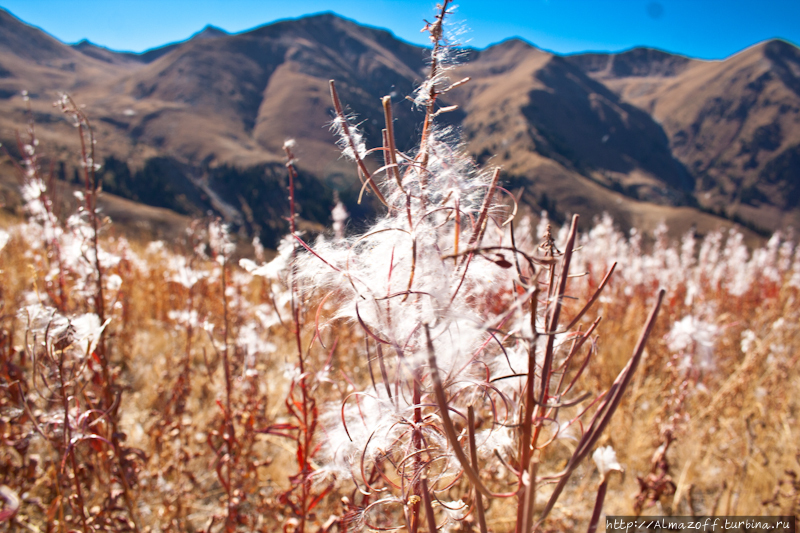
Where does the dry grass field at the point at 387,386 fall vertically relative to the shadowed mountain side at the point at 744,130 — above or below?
below

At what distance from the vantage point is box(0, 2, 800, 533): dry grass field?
2.30 ft

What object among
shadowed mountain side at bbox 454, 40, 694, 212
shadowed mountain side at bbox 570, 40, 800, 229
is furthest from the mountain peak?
shadowed mountain side at bbox 570, 40, 800, 229

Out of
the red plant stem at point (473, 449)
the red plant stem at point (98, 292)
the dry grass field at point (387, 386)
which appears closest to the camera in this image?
the red plant stem at point (473, 449)

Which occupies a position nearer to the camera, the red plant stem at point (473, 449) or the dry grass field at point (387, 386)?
the red plant stem at point (473, 449)

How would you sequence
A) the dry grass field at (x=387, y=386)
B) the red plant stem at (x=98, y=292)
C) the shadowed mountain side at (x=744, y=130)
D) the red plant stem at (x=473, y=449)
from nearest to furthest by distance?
the red plant stem at (x=473, y=449) → the dry grass field at (x=387, y=386) → the red plant stem at (x=98, y=292) → the shadowed mountain side at (x=744, y=130)

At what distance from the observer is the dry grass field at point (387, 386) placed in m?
0.70

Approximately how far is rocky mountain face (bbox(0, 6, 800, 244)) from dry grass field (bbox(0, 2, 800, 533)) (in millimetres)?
44249

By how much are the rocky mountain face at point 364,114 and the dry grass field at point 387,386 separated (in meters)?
44.2

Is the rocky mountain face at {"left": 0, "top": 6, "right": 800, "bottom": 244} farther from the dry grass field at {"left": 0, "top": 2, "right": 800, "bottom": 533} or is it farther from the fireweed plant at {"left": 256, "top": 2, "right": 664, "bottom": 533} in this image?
the fireweed plant at {"left": 256, "top": 2, "right": 664, "bottom": 533}

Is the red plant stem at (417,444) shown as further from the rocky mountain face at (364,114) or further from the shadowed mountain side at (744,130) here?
the shadowed mountain side at (744,130)

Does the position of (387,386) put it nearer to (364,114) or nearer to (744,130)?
(364,114)

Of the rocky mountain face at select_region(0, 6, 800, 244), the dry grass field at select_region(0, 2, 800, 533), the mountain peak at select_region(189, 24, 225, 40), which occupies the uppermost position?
the mountain peak at select_region(189, 24, 225, 40)

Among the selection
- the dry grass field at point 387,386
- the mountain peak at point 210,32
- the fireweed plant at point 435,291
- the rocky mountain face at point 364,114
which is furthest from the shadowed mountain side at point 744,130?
the mountain peak at point 210,32

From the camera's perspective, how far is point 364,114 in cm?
5419
